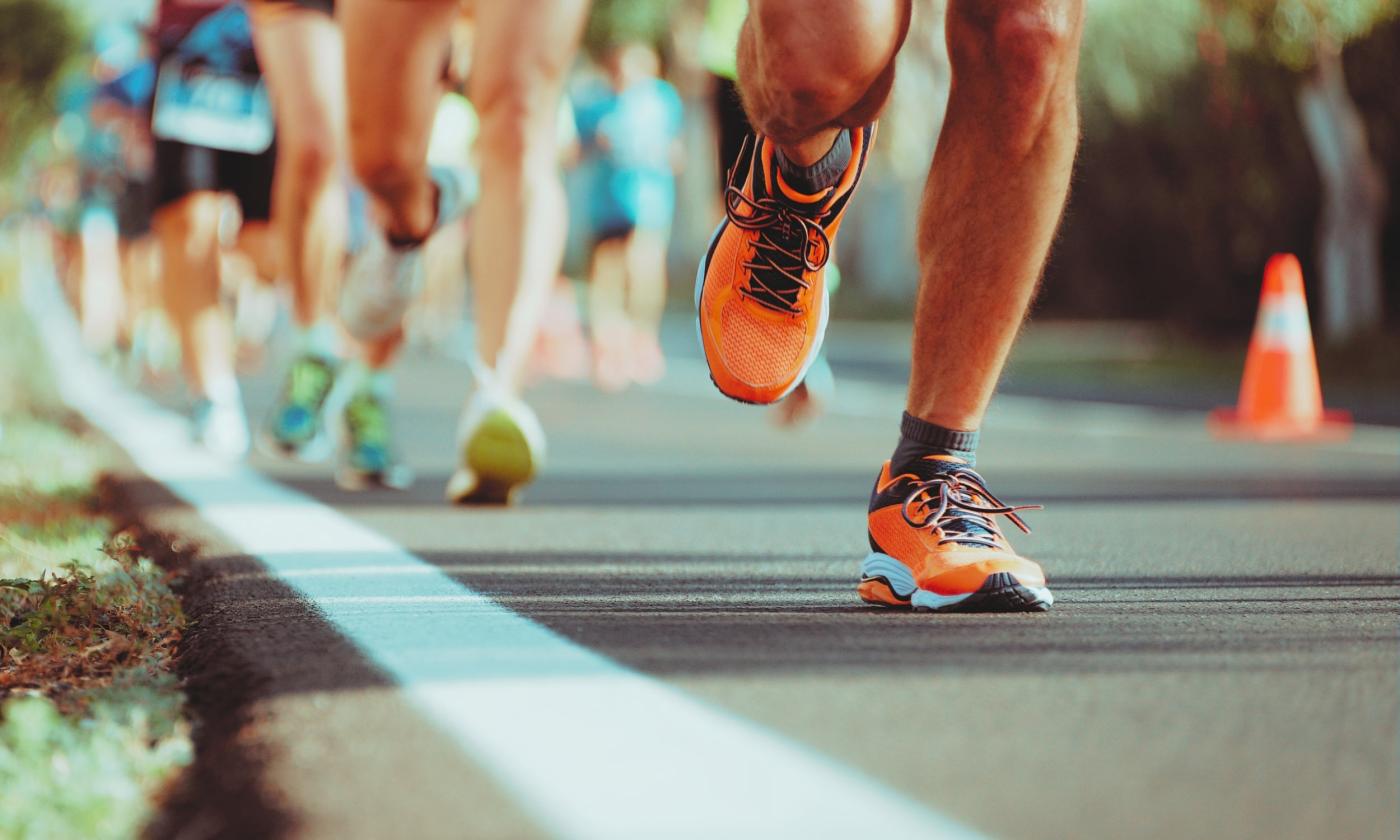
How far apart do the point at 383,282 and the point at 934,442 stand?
254 centimetres

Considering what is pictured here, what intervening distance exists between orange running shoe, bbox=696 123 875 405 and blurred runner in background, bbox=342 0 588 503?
1.38m

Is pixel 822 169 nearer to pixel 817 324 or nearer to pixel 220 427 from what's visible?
pixel 817 324

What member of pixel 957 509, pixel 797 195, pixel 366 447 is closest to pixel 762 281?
pixel 797 195

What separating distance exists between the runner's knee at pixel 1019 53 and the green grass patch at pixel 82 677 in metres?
1.49

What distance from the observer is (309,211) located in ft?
20.9

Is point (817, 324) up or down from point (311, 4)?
down

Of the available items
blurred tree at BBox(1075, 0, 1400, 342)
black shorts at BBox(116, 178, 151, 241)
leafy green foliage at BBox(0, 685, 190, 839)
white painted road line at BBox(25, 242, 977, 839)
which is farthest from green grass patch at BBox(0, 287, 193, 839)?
blurred tree at BBox(1075, 0, 1400, 342)

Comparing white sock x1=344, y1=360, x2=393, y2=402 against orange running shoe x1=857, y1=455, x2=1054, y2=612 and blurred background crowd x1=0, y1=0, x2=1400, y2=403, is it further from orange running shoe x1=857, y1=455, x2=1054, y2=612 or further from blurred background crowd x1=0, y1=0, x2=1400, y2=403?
orange running shoe x1=857, y1=455, x2=1054, y2=612

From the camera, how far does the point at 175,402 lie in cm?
1017

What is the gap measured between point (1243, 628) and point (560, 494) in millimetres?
2915

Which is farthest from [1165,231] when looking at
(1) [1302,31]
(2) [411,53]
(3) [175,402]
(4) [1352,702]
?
(4) [1352,702]

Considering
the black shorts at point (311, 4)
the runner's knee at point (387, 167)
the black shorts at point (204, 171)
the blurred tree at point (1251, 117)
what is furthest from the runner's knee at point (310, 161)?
the blurred tree at point (1251, 117)

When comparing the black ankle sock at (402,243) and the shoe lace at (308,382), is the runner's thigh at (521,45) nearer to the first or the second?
the black ankle sock at (402,243)

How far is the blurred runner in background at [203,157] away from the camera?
7.33 m
